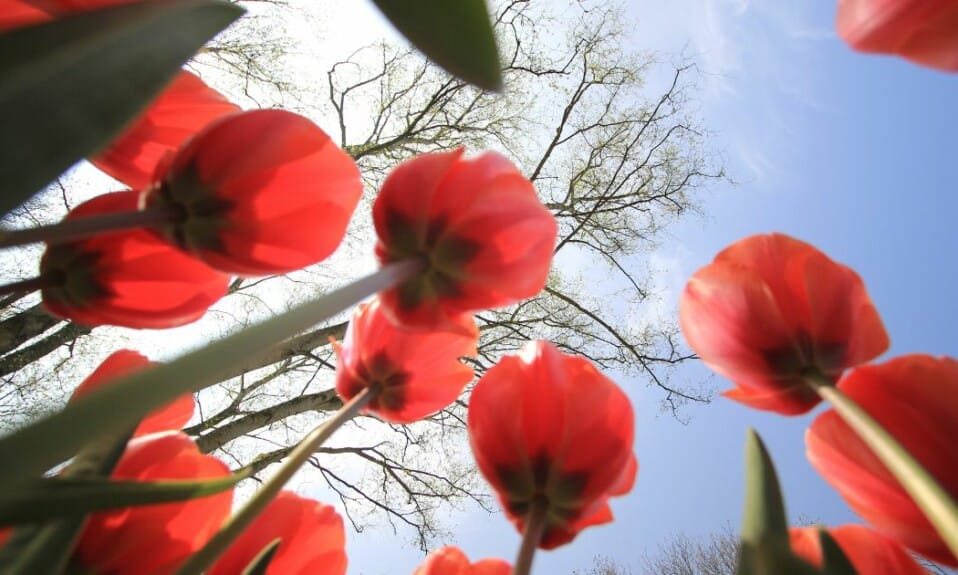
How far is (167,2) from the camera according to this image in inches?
6.9

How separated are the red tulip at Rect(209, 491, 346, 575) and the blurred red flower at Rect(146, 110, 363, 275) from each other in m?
0.10

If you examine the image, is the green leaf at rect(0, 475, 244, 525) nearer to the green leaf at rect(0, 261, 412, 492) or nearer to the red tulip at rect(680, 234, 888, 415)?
the green leaf at rect(0, 261, 412, 492)

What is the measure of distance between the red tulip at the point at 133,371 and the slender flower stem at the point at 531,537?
129 mm

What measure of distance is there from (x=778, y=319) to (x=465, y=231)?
0.50ft

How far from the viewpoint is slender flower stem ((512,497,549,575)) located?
8.0 inches

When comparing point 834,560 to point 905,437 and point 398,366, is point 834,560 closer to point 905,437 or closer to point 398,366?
point 905,437

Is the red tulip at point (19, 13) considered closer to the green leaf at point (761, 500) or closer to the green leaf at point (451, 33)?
the green leaf at point (451, 33)

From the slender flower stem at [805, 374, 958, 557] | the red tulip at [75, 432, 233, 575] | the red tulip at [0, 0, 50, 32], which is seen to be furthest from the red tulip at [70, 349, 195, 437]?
the slender flower stem at [805, 374, 958, 557]

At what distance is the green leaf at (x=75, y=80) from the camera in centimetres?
13

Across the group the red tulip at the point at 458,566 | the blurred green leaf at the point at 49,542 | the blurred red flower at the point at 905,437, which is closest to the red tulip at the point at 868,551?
the blurred red flower at the point at 905,437

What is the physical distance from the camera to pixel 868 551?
0.23 meters

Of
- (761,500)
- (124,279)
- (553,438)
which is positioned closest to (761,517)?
(761,500)

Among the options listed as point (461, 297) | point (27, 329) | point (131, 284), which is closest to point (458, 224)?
point (461, 297)

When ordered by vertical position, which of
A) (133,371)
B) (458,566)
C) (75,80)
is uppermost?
(75,80)
